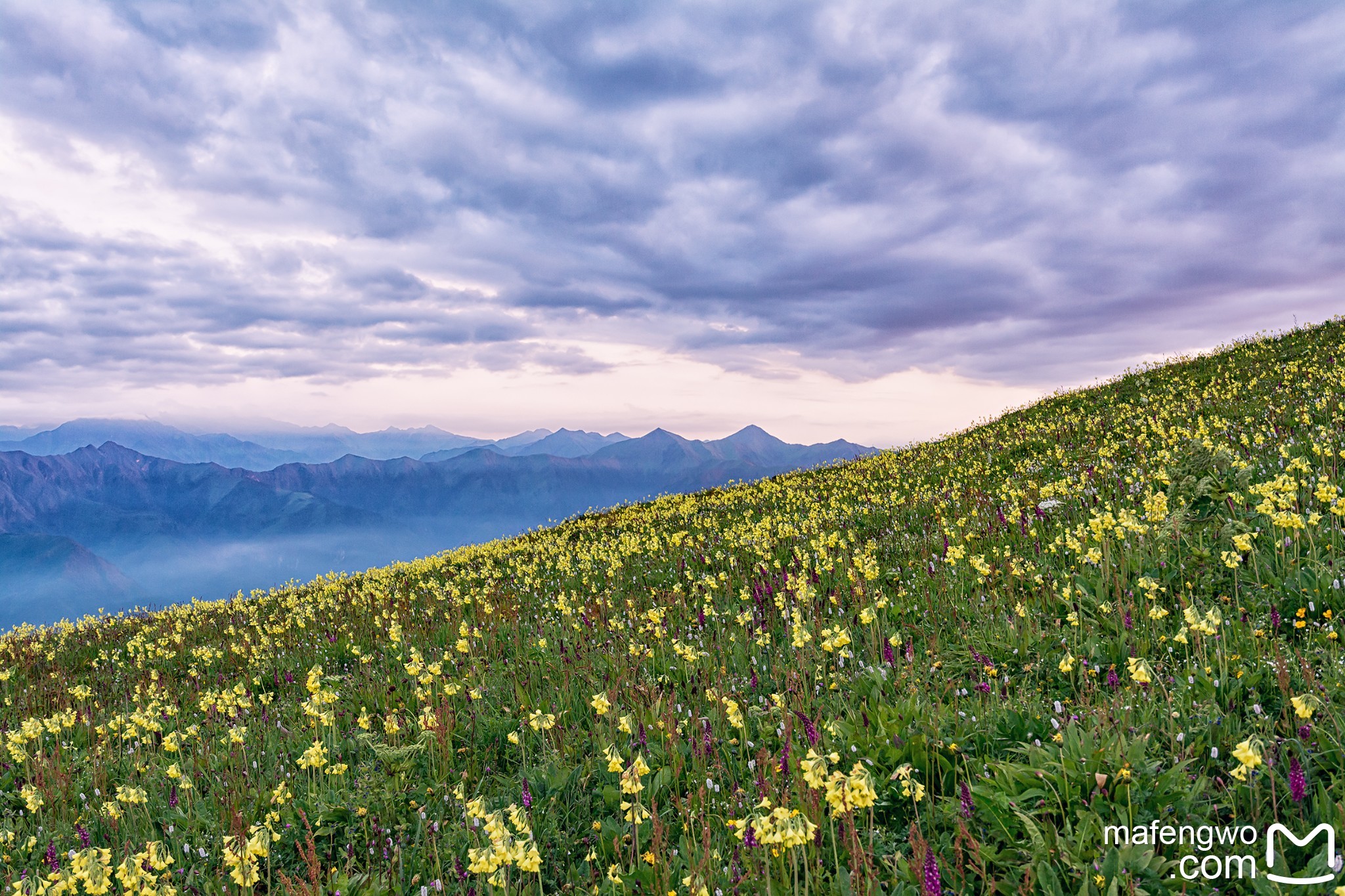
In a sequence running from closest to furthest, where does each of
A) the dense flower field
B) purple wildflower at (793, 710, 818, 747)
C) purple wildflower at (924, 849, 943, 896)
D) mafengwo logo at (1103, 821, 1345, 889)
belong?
purple wildflower at (924, 849, 943, 896), mafengwo logo at (1103, 821, 1345, 889), the dense flower field, purple wildflower at (793, 710, 818, 747)

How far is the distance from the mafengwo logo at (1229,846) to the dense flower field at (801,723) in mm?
60

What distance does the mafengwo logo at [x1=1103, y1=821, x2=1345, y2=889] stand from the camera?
2.71m

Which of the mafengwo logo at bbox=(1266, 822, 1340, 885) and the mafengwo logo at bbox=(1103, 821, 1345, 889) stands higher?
the mafengwo logo at bbox=(1266, 822, 1340, 885)

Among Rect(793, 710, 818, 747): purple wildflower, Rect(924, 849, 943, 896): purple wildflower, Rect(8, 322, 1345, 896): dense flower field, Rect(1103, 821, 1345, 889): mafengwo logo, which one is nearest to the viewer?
Rect(924, 849, 943, 896): purple wildflower

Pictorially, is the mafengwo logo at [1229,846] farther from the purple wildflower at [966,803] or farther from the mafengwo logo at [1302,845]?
the purple wildflower at [966,803]

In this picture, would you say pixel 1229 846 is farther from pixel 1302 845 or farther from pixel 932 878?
pixel 932 878

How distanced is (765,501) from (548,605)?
9.25 m

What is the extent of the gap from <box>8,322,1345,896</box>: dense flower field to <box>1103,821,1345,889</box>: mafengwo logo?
60mm

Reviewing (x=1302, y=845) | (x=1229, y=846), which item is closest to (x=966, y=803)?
(x=1229, y=846)

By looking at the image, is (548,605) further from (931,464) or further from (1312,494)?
(931,464)

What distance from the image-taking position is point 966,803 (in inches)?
133

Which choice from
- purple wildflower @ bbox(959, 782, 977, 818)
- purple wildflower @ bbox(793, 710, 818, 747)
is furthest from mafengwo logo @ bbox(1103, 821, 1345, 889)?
purple wildflower @ bbox(793, 710, 818, 747)

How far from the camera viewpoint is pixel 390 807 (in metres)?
4.82

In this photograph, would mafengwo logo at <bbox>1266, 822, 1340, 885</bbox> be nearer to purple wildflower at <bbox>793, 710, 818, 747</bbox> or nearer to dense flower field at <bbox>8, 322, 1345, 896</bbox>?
dense flower field at <bbox>8, 322, 1345, 896</bbox>
